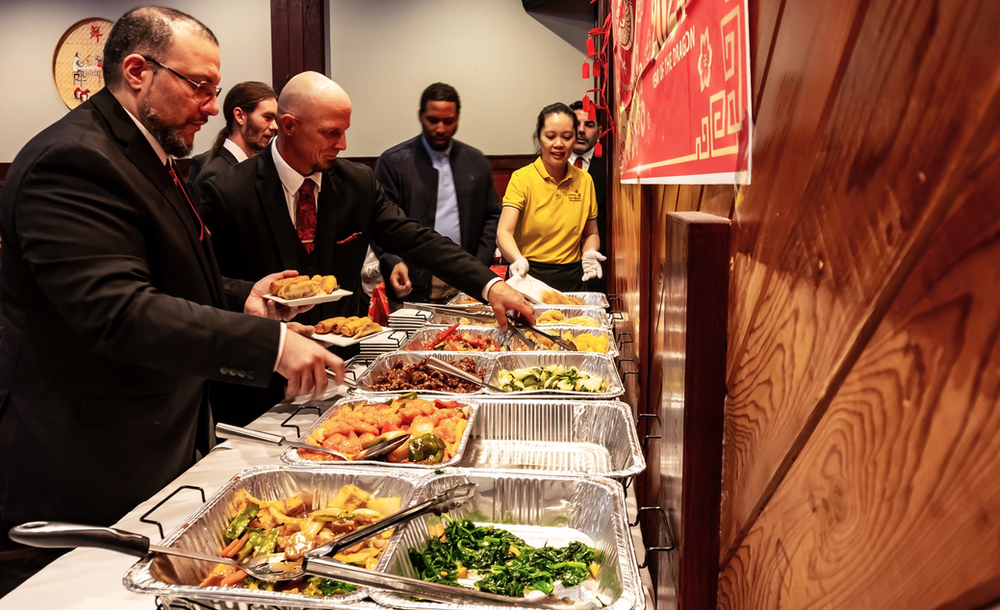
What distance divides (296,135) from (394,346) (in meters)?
0.91

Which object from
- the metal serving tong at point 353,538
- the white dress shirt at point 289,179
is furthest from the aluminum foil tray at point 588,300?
the metal serving tong at point 353,538

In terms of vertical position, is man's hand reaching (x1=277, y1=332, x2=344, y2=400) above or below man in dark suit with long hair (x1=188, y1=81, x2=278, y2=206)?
below

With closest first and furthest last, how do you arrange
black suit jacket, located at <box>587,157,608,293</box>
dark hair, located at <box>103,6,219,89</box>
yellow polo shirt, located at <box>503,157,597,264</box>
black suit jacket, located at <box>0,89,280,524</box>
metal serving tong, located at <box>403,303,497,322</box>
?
black suit jacket, located at <box>0,89,280,524</box> < dark hair, located at <box>103,6,219,89</box> < metal serving tong, located at <box>403,303,497,322</box> < yellow polo shirt, located at <box>503,157,597,264</box> < black suit jacket, located at <box>587,157,608,293</box>

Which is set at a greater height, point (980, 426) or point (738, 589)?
point (980, 426)

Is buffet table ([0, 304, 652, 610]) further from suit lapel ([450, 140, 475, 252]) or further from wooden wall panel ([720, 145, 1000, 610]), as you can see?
suit lapel ([450, 140, 475, 252])

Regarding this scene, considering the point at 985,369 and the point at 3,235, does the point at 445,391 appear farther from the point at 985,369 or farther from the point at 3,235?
the point at 985,369

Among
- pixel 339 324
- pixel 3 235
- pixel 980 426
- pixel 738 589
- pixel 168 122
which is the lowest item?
pixel 738 589

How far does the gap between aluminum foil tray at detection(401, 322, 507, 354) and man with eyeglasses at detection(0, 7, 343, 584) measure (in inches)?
35.7

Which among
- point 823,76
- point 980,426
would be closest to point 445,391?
point 823,76

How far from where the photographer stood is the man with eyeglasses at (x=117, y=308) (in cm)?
149

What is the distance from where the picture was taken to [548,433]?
1922mm

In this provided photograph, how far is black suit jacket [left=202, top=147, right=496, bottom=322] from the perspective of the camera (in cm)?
260

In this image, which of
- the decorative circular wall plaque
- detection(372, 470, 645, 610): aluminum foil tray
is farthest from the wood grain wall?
the decorative circular wall plaque

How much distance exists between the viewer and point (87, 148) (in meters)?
1.56
